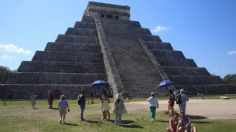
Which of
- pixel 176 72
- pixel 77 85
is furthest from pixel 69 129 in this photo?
pixel 176 72

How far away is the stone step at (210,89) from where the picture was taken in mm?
38719

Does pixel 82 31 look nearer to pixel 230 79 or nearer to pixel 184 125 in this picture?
pixel 184 125

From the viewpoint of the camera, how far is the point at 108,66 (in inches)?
1453

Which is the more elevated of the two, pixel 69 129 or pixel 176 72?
pixel 176 72

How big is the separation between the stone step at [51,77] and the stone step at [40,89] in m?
0.99

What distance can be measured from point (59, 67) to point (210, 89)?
1753 cm

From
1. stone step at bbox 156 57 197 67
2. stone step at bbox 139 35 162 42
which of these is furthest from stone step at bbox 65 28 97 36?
stone step at bbox 156 57 197 67

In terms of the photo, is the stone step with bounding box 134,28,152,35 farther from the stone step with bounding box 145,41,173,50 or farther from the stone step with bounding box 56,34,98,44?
the stone step with bounding box 56,34,98,44

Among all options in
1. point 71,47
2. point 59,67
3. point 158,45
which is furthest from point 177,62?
point 59,67

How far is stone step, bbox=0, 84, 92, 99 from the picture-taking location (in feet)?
106

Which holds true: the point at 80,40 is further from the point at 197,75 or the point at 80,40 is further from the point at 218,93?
the point at 218,93

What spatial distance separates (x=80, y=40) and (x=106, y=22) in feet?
29.3

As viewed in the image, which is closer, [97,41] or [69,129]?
[69,129]

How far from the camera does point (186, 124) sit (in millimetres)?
11180
